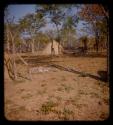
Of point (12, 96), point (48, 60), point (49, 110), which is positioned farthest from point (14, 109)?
point (48, 60)

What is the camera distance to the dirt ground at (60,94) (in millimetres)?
2836

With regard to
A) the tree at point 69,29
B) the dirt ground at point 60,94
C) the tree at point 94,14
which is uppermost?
the tree at point 94,14

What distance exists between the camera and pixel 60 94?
2.87 m

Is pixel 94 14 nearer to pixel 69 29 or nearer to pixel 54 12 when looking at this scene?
pixel 69 29

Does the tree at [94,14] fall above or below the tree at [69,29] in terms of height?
above

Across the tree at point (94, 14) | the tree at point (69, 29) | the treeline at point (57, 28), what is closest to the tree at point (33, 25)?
the treeline at point (57, 28)

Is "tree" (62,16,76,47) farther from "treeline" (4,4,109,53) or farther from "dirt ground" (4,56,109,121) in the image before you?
"dirt ground" (4,56,109,121)

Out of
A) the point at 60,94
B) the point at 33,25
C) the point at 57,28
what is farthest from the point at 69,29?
the point at 60,94

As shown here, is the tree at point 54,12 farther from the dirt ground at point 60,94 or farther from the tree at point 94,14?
the dirt ground at point 60,94

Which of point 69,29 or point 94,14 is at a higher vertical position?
point 94,14

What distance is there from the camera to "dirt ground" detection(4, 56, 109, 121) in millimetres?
2836

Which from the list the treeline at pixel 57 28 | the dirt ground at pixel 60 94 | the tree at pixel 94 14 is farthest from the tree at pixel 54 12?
the dirt ground at pixel 60 94

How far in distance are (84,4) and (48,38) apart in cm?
46
